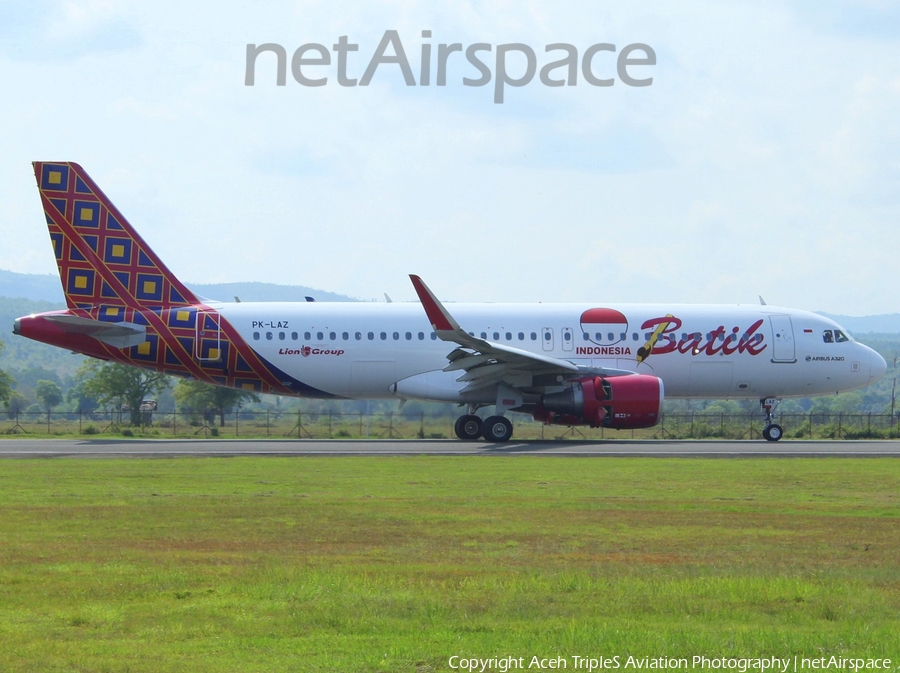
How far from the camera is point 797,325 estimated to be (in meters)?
37.7

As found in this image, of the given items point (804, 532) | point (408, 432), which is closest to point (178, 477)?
point (804, 532)

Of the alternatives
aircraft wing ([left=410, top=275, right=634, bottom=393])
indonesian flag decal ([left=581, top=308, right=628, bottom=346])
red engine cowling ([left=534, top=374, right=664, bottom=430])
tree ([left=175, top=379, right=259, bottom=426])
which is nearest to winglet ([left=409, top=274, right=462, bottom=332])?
aircraft wing ([left=410, top=275, right=634, bottom=393])

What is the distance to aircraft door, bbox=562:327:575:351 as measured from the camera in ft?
120

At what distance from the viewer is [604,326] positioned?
3666 cm

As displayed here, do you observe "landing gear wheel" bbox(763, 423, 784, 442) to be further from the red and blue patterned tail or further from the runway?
the red and blue patterned tail

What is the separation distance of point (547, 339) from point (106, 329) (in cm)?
1326

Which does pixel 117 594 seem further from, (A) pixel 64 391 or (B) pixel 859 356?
(A) pixel 64 391

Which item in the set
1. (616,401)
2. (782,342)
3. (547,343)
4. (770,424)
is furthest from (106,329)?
(770,424)

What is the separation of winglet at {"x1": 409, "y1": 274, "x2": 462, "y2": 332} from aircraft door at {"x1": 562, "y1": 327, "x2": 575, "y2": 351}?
16.4ft

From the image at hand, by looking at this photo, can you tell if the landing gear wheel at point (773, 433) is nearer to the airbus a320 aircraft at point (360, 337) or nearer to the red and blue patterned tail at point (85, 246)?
the airbus a320 aircraft at point (360, 337)

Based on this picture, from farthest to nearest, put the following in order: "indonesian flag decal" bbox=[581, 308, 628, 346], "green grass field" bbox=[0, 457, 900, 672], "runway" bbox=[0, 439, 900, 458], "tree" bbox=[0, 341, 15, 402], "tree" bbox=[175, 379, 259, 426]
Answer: "tree" bbox=[0, 341, 15, 402] → "tree" bbox=[175, 379, 259, 426] → "indonesian flag decal" bbox=[581, 308, 628, 346] → "runway" bbox=[0, 439, 900, 458] → "green grass field" bbox=[0, 457, 900, 672]

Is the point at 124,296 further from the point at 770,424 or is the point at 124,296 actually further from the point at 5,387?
the point at 5,387

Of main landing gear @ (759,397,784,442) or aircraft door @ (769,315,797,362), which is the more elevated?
aircraft door @ (769,315,797,362)

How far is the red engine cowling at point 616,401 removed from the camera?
1302 inches
